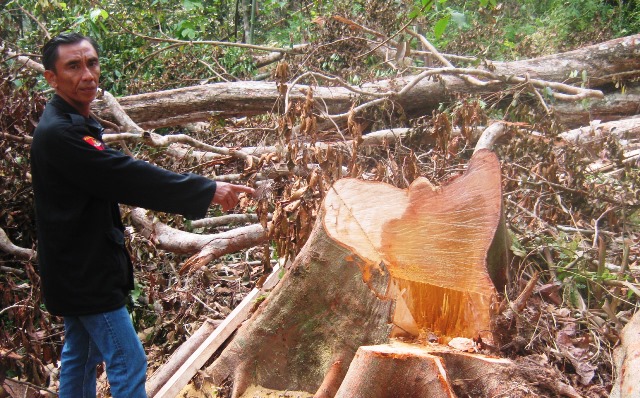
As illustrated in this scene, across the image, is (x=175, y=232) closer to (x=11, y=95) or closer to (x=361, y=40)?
(x=11, y=95)

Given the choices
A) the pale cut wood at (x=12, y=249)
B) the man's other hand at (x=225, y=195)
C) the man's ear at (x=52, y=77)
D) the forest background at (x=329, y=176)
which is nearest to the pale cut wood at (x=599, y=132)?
the forest background at (x=329, y=176)

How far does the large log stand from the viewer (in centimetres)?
545

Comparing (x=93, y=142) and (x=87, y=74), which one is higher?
(x=87, y=74)

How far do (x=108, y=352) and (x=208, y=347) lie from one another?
712 millimetres

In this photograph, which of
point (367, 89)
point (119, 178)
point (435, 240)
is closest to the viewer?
point (119, 178)

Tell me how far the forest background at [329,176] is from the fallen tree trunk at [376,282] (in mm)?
376

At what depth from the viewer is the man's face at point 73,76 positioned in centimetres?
228

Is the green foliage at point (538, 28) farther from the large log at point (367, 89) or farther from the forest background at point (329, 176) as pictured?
the large log at point (367, 89)

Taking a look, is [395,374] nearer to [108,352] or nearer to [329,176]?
[108,352]

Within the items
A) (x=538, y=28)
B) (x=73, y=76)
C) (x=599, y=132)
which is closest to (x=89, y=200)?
(x=73, y=76)

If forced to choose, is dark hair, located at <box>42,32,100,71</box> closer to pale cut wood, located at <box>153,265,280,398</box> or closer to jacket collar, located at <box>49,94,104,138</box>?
jacket collar, located at <box>49,94,104,138</box>

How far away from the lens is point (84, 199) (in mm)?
2229

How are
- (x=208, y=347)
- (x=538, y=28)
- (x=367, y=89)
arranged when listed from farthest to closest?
(x=538, y=28) → (x=367, y=89) → (x=208, y=347)

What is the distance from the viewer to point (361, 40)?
6.66 meters
